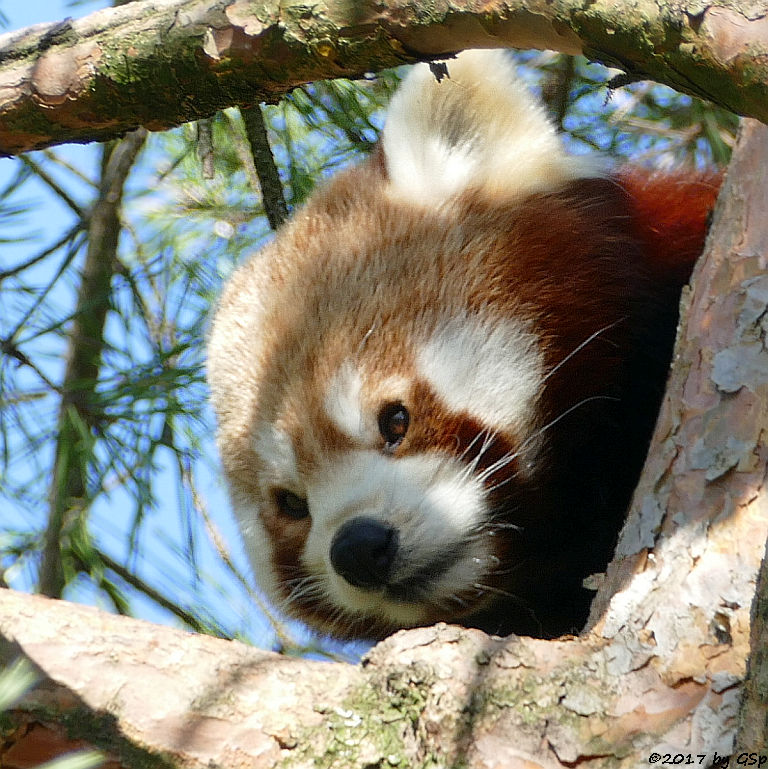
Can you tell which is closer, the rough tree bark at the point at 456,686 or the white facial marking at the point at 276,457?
the rough tree bark at the point at 456,686

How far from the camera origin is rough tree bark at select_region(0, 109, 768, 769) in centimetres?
145

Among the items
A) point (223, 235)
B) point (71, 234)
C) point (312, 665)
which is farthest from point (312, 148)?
point (312, 665)

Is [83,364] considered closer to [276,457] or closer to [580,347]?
[276,457]

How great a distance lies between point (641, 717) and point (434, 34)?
1.10 meters

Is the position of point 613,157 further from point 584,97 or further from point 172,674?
point 172,674

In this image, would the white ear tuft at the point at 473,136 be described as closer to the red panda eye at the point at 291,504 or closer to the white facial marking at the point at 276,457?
the white facial marking at the point at 276,457

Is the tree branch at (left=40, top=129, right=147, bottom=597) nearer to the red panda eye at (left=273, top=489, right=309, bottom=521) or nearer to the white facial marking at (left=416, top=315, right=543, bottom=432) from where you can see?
the red panda eye at (left=273, top=489, right=309, bottom=521)

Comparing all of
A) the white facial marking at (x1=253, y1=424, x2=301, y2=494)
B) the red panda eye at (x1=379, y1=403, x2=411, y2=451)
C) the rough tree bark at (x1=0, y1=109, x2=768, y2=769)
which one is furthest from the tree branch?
the rough tree bark at (x1=0, y1=109, x2=768, y2=769)

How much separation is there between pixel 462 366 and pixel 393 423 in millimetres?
247

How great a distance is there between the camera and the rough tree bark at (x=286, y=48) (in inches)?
52.5

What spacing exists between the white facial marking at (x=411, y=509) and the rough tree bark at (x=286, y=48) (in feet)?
3.78

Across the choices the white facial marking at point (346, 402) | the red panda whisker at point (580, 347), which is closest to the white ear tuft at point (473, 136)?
the red panda whisker at point (580, 347)

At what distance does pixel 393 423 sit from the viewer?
2711 millimetres

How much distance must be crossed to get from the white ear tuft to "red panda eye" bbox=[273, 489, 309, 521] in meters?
1.00
